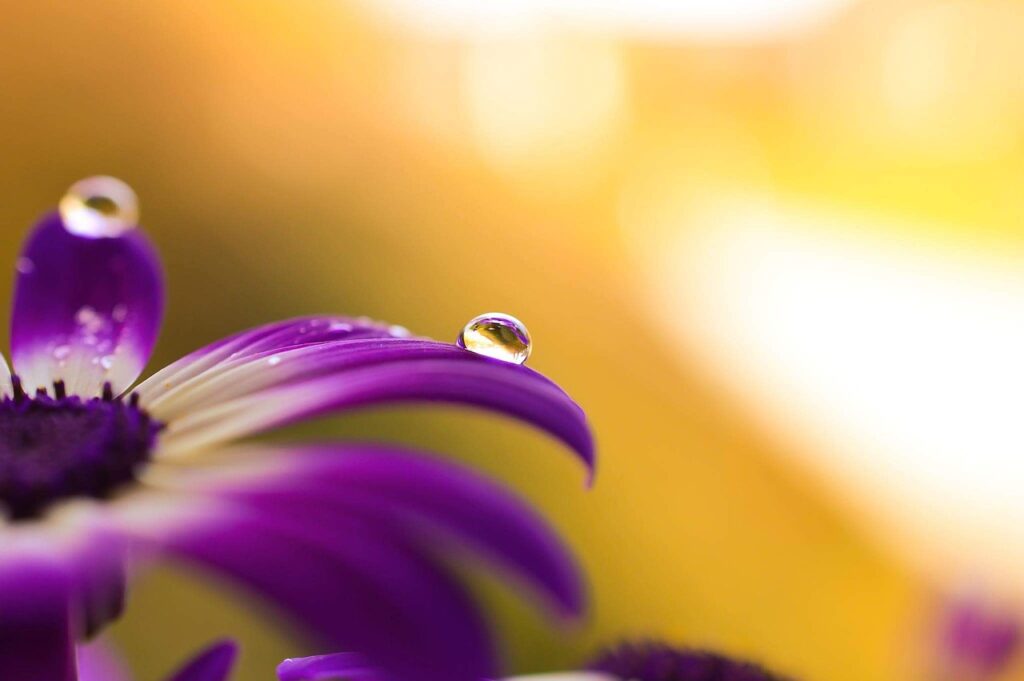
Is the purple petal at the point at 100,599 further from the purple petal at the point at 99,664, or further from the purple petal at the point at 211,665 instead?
the purple petal at the point at 99,664

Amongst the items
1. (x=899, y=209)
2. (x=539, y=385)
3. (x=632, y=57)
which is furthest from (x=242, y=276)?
(x=539, y=385)

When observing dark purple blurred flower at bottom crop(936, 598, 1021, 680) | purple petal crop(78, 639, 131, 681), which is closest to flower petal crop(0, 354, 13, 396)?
purple petal crop(78, 639, 131, 681)

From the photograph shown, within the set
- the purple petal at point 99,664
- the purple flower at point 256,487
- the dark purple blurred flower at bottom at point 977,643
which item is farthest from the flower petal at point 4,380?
the dark purple blurred flower at bottom at point 977,643

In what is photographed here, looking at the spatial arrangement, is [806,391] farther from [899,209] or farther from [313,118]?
[313,118]

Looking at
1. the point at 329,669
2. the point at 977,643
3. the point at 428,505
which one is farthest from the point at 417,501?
the point at 977,643

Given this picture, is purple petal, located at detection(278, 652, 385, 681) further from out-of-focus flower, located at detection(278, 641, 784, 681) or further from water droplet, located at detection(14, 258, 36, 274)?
water droplet, located at detection(14, 258, 36, 274)
